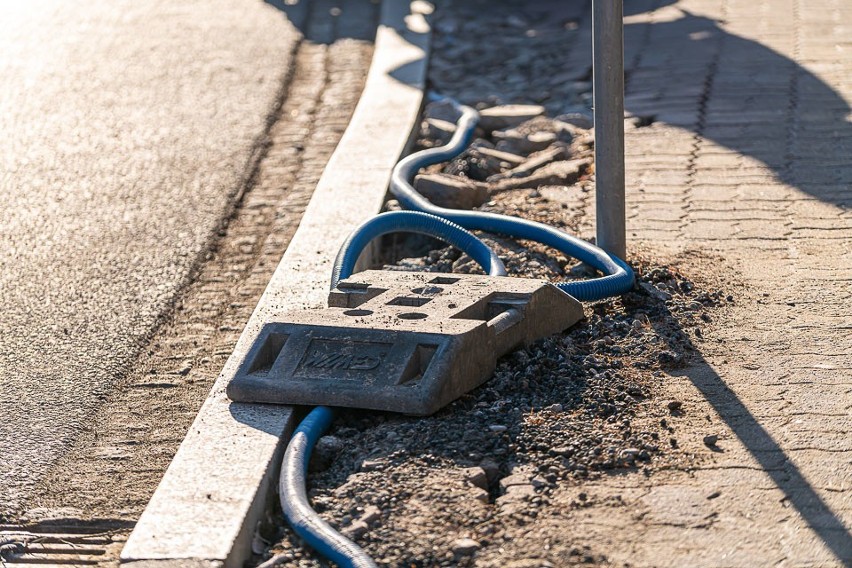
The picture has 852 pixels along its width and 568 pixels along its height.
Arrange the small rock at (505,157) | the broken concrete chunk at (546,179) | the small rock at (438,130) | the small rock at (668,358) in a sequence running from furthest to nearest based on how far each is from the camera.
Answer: the small rock at (438,130)
the small rock at (505,157)
the broken concrete chunk at (546,179)
the small rock at (668,358)

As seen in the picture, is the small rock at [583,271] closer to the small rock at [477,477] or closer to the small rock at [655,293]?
the small rock at [655,293]

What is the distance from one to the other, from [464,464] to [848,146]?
3691 mm

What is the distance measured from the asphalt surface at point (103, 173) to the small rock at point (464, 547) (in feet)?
4.63

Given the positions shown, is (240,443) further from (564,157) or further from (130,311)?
(564,157)

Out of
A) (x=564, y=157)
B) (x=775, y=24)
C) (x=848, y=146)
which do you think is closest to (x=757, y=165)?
(x=848, y=146)

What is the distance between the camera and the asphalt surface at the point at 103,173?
15.1 feet

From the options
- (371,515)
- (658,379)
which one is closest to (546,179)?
(658,379)

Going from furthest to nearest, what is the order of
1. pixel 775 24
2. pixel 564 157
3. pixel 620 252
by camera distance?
pixel 775 24 < pixel 564 157 < pixel 620 252

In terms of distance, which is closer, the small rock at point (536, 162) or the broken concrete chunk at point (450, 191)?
the broken concrete chunk at point (450, 191)

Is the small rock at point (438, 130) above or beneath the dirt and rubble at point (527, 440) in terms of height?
beneath

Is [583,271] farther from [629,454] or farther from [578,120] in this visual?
[578,120]

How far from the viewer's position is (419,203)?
5715 millimetres

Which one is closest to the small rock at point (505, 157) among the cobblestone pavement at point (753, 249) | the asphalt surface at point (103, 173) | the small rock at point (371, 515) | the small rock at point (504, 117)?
the small rock at point (504, 117)

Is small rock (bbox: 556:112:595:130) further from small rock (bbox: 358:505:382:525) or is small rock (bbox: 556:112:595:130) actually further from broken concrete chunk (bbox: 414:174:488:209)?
small rock (bbox: 358:505:382:525)
